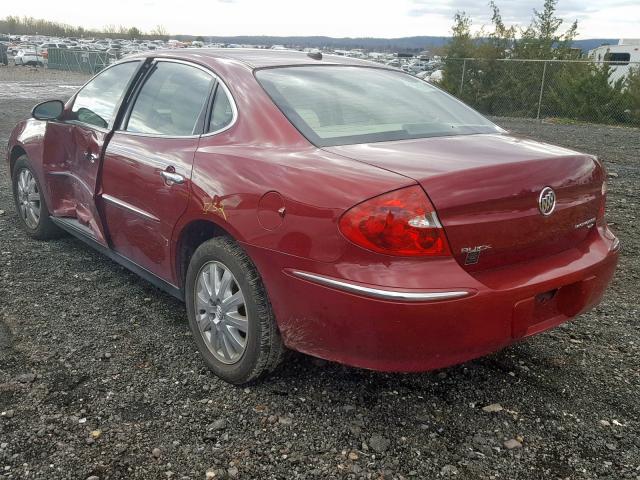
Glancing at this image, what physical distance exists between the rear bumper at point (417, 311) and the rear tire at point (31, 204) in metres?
3.03

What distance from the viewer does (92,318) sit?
3.75 metres

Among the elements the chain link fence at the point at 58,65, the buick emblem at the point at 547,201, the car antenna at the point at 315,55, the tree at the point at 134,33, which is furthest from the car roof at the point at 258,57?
the tree at the point at 134,33

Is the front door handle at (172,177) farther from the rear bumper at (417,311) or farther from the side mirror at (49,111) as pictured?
the side mirror at (49,111)

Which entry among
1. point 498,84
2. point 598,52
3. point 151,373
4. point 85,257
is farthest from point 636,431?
point 598,52

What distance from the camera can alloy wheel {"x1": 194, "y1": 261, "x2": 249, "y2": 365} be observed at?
9.45ft

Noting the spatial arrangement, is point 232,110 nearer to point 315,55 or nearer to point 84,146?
point 315,55

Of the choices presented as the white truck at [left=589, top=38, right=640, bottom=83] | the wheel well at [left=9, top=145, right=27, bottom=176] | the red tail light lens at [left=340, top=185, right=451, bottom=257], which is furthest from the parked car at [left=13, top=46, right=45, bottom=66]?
the red tail light lens at [left=340, top=185, right=451, bottom=257]

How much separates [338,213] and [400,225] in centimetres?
24

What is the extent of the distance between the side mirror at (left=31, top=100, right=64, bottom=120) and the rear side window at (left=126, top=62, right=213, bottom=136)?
40.0 inches

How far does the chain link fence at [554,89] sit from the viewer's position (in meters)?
17.5

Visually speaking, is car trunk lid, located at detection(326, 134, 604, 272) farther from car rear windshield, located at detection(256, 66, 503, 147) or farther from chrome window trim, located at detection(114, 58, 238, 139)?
chrome window trim, located at detection(114, 58, 238, 139)

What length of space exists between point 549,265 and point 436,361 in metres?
0.68

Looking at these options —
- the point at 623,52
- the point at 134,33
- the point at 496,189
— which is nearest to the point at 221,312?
the point at 496,189

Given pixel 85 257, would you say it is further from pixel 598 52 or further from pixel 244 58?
pixel 598 52
